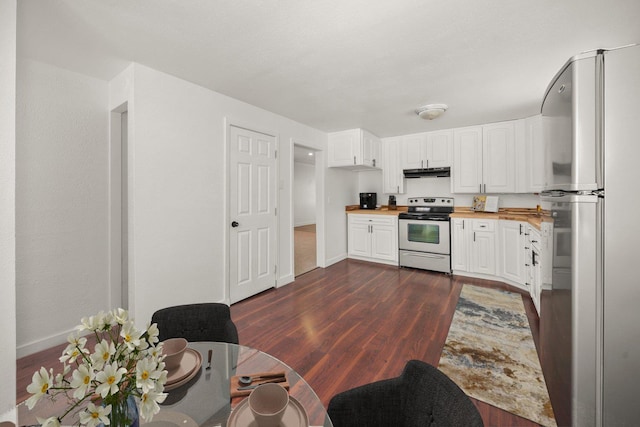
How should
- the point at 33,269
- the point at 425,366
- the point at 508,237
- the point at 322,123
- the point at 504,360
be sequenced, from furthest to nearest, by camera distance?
the point at 322,123 < the point at 508,237 < the point at 33,269 < the point at 504,360 < the point at 425,366

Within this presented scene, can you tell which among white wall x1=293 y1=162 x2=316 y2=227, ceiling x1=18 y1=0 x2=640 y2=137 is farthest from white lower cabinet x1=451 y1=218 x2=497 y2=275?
white wall x1=293 y1=162 x2=316 y2=227

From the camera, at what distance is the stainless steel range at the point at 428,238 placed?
13.7 ft

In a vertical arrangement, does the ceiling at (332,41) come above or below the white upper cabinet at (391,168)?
above

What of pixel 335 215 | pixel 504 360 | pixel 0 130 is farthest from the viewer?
pixel 335 215

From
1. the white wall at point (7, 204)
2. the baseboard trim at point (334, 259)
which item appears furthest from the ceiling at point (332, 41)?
the baseboard trim at point (334, 259)

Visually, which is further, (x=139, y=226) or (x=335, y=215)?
(x=335, y=215)

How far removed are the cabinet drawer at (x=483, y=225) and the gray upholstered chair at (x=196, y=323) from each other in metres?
3.79

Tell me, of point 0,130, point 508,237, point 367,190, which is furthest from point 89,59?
point 508,237

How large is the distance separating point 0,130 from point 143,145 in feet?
3.10

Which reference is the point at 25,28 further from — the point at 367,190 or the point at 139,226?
the point at 367,190

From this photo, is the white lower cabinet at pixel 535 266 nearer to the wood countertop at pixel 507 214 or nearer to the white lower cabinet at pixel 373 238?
the wood countertop at pixel 507 214

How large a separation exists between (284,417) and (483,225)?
4.03m

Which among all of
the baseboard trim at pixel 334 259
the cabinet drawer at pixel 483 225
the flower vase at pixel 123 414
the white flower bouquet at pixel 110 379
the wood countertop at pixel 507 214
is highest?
the wood countertop at pixel 507 214

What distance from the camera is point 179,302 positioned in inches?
101
